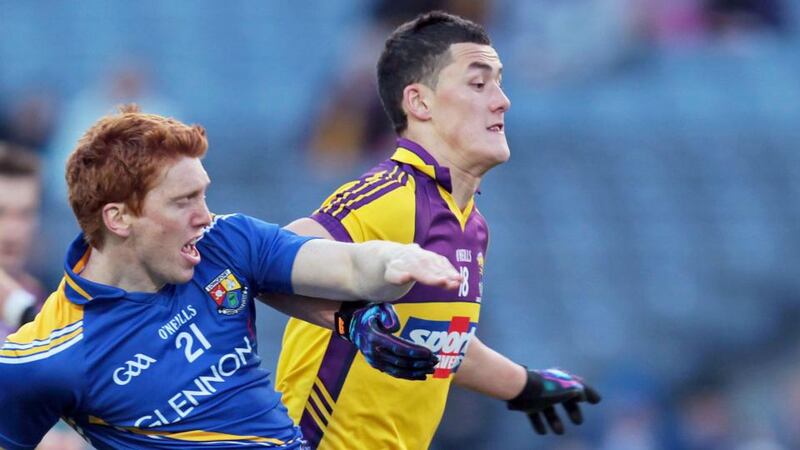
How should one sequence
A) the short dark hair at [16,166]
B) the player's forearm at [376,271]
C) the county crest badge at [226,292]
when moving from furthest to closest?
1. the short dark hair at [16,166]
2. the county crest badge at [226,292]
3. the player's forearm at [376,271]

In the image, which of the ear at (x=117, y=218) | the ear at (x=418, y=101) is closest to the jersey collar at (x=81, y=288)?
the ear at (x=117, y=218)

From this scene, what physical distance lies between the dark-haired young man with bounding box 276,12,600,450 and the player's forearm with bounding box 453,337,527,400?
0.31 feet

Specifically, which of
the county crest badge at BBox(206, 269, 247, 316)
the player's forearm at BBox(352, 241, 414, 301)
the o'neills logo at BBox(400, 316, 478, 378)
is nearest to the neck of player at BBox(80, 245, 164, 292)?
the county crest badge at BBox(206, 269, 247, 316)

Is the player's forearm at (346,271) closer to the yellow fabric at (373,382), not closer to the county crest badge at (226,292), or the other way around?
the county crest badge at (226,292)

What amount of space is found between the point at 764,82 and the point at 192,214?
10327 mm

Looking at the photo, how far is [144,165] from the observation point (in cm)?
330

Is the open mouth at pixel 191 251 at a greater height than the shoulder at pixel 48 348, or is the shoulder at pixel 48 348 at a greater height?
the open mouth at pixel 191 251

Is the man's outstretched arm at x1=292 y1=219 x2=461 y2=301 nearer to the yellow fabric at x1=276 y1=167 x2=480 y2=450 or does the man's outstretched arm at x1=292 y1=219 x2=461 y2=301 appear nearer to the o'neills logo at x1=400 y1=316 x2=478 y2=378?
the yellow fabric at x1=276 y1=167 x2=480 y2=450

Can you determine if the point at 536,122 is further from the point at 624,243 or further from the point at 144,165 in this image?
the point at 144,165

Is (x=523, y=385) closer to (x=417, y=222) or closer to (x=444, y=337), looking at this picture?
(x=444, y=337)

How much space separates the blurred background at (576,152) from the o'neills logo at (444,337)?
5246mm

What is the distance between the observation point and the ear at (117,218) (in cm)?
334

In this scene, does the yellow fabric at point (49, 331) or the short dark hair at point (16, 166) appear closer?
the yellow fabric at point (49, 331)

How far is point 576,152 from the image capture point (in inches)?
468
